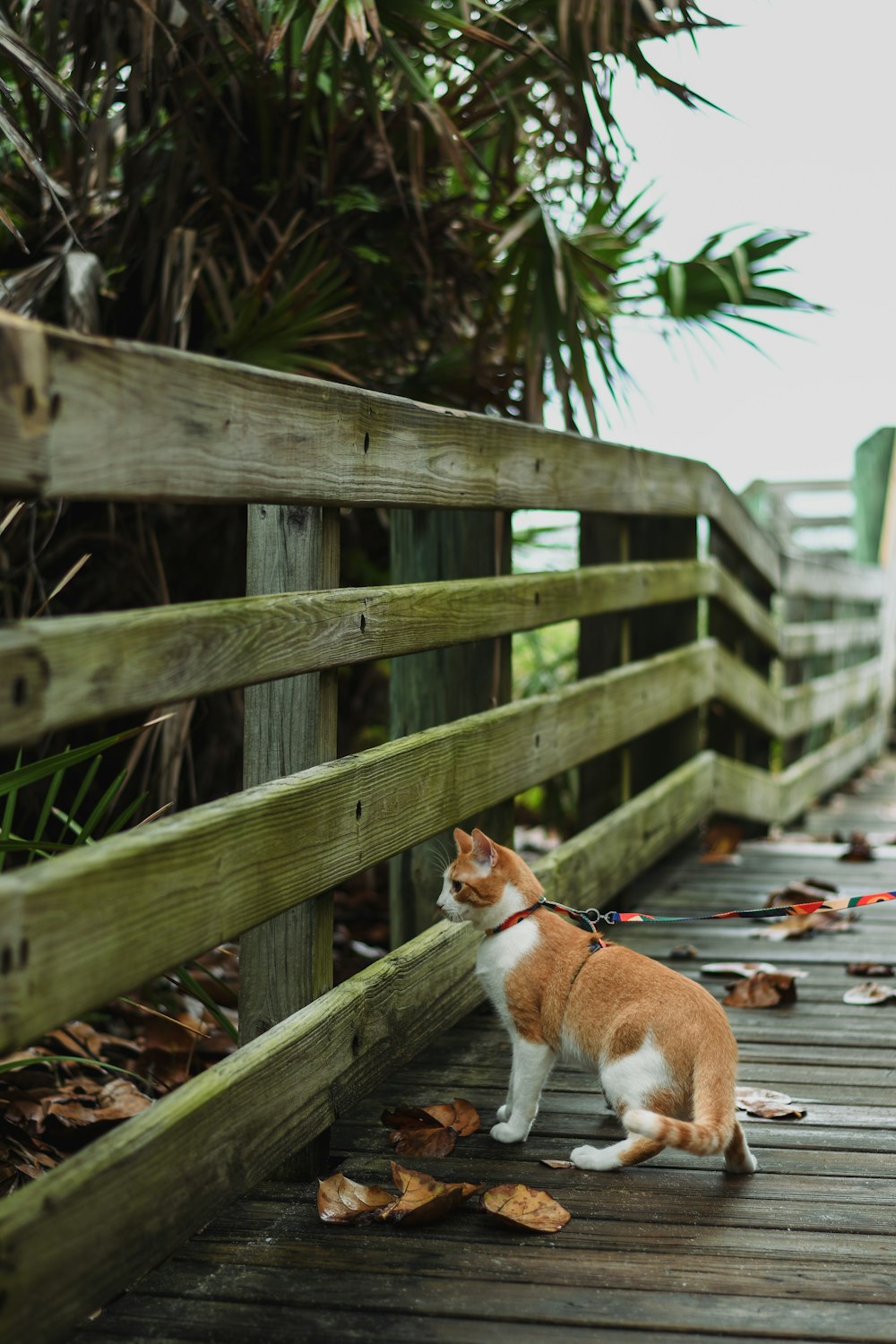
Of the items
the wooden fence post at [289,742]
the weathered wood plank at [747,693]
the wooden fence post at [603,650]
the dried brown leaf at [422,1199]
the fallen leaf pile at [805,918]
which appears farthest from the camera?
the weathered wood plank at [747,693]

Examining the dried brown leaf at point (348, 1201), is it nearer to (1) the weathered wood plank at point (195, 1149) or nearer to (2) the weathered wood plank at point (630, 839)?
(1) the weathered wood plank at point (195, 1149)

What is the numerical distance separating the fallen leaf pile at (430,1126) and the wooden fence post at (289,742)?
18cm

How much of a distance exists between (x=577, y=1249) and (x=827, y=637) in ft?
22.2

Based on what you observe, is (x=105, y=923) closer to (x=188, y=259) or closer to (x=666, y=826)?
(x=188, y=259)

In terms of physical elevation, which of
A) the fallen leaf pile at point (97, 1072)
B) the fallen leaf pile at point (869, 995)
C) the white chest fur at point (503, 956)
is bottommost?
the fallen leaf pile at point (97, 1072)

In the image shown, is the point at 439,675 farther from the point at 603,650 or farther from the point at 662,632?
the point at 662,632

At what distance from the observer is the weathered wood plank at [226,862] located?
1.60 metres

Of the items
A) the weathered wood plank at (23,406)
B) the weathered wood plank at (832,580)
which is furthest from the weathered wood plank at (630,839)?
the weathered wood plank at (23,406)

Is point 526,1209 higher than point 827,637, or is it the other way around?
point 827,637

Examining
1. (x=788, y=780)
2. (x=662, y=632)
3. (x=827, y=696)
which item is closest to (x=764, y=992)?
(x=662, y=632)

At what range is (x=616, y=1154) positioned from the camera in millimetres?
2434

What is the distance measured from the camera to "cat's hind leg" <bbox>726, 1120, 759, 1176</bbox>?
239 centimetres

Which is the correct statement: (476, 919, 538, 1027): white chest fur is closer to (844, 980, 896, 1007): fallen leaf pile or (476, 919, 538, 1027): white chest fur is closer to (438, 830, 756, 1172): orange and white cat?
(438, 830, 756, 1172): orange and white cat

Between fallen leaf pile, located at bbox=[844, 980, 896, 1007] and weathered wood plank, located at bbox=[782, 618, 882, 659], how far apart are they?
3472mm
